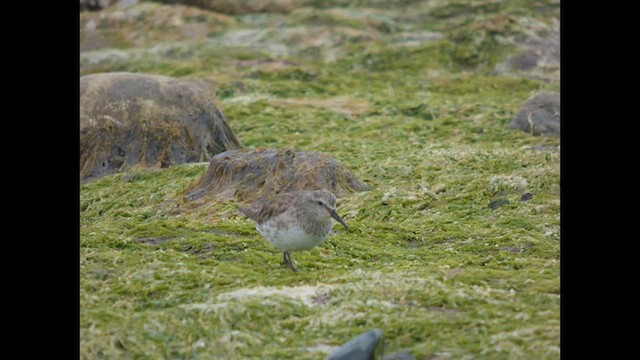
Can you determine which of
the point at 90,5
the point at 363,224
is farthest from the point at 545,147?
the point at 90,5

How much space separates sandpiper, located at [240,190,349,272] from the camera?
11070mm

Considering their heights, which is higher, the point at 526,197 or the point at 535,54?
the point at 526,197

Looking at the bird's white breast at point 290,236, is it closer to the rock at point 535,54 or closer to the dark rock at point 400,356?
the dark rock at point 400,356

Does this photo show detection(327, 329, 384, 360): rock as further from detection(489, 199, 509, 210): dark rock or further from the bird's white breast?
detection(489, 199, 509, 210): dark rock

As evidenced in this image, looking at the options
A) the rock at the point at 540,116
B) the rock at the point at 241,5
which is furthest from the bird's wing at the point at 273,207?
the rock at the point at 241,5

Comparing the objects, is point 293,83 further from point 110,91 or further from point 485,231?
point 485,231

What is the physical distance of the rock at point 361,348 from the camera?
8.53 m

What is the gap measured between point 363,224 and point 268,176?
7.59 ft

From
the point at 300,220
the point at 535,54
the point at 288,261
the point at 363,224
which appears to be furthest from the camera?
the point at 535,54

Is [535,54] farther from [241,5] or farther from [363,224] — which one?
[363,224]

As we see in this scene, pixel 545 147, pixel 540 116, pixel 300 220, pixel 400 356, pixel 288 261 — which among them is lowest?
pixel 545 147

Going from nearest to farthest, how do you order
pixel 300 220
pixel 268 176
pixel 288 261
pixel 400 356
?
1. pixel 400 356
2. pixel 300 220
3. pixel 288 261
4. pixel 268 176

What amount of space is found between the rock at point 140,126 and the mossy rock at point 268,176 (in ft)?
7.89

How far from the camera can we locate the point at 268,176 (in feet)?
51.9
